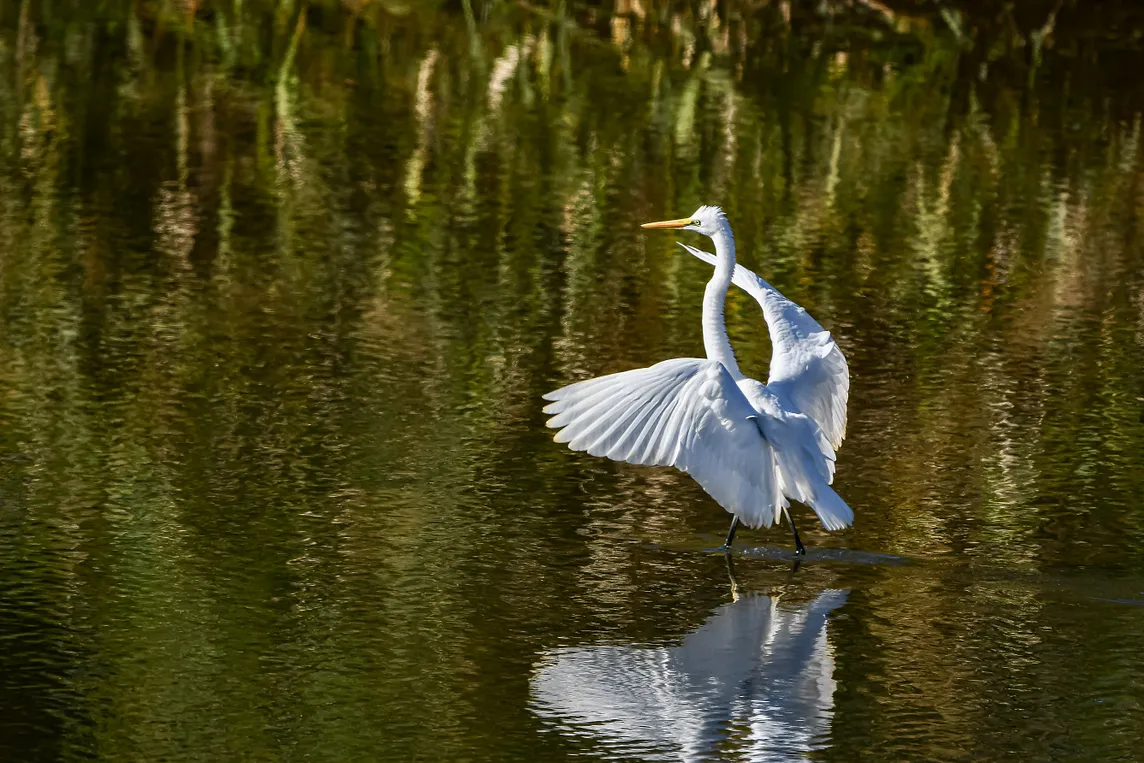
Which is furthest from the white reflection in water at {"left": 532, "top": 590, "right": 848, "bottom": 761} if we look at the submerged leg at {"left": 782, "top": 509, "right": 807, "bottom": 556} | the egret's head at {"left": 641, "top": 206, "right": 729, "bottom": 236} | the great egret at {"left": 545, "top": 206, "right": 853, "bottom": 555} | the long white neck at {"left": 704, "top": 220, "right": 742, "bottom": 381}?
the egret's head at {"left": 641, "top": 206, "right": 729, "bottom": 236}

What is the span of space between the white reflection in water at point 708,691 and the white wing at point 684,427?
1.72 ft

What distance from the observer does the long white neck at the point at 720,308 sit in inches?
269

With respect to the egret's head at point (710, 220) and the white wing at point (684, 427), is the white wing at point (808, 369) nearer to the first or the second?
the egret's head at point (710, 220)

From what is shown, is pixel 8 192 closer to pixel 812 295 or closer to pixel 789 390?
pixel 812 295

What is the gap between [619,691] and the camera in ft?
17.3

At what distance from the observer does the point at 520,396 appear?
8.19 m

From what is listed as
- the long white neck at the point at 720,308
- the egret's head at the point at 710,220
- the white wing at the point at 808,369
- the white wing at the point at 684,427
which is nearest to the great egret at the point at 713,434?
the white wing at the point at 684,427

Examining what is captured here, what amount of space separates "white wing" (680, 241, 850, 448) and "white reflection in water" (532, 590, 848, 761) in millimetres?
1177

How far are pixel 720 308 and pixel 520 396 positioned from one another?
151cm

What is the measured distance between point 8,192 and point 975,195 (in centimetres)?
594

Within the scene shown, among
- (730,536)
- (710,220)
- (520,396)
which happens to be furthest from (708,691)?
(520,396)

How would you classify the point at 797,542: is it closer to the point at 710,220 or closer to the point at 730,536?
the point at 730,536

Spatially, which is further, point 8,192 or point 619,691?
point 8,192

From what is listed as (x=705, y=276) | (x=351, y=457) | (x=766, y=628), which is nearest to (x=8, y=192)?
(x=705, y=276)
